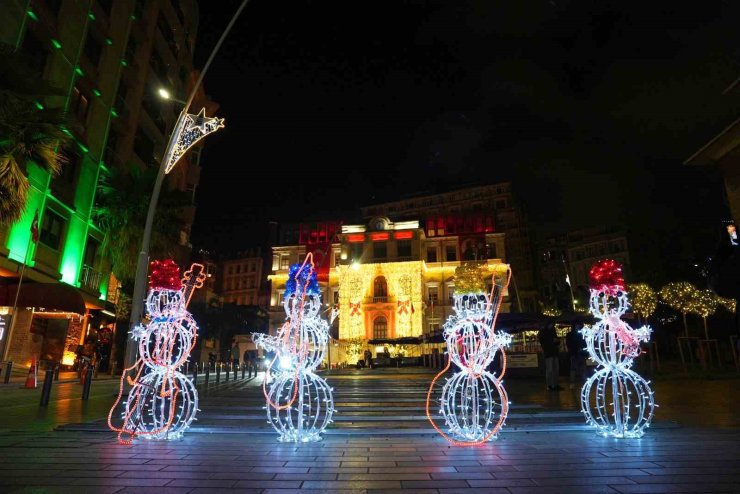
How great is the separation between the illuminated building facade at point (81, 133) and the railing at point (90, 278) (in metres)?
0.05

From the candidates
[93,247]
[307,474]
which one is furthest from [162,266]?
[93,247]

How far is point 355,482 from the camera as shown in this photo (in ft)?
13.8

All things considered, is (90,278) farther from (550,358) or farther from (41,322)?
(550,358)

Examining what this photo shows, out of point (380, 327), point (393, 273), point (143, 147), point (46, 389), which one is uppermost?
point (143, 147)

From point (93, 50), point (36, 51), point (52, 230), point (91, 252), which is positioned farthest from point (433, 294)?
point (36, 51)

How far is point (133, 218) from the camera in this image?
65.1ft

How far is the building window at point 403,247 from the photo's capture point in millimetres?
48572

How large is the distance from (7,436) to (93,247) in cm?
1878

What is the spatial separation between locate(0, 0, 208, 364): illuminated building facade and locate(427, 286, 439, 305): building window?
2890 cm

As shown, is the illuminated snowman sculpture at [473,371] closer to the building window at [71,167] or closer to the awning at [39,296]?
the awning at [39,296]

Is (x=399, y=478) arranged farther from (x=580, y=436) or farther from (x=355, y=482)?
(x=580, y=436)

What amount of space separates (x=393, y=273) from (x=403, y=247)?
10.6 feet

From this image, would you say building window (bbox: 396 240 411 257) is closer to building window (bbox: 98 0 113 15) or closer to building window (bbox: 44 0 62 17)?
building window (bbox: 98 0 113 15)

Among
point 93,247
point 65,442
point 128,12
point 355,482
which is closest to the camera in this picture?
point 355,482
